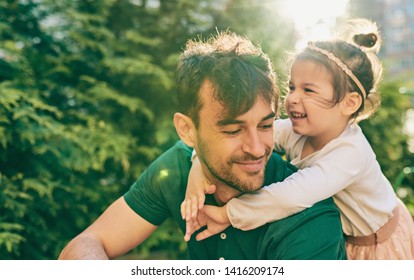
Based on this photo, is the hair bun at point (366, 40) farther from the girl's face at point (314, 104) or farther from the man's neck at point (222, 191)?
the man's neck at point (222, 191)

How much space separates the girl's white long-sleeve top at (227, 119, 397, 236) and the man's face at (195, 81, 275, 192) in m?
0.08

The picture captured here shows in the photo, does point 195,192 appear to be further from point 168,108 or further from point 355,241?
point 168,108

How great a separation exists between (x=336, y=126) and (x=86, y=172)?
2025 mm

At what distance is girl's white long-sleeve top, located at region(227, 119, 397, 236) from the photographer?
1.75m

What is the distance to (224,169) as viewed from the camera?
6.05 ft

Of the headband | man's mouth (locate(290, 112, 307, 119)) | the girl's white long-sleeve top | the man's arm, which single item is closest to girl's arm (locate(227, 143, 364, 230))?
the girl's white long-sleeve top

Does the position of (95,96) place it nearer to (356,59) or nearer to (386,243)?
(356,59)

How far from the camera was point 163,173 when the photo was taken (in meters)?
2.10

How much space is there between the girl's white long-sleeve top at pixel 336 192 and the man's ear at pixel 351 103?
7 centimetres

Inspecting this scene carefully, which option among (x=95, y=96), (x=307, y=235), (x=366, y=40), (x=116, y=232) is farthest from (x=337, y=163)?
(x=95, y=96)

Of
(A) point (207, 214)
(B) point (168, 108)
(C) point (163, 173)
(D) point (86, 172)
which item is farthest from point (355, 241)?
(B) point (168, 108)

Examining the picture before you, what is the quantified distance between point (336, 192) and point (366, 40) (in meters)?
0.76

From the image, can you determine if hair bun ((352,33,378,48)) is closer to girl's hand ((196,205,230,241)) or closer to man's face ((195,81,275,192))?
man's face ((195,81,275,192))

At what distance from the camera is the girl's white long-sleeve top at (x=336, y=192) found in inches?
69.0
